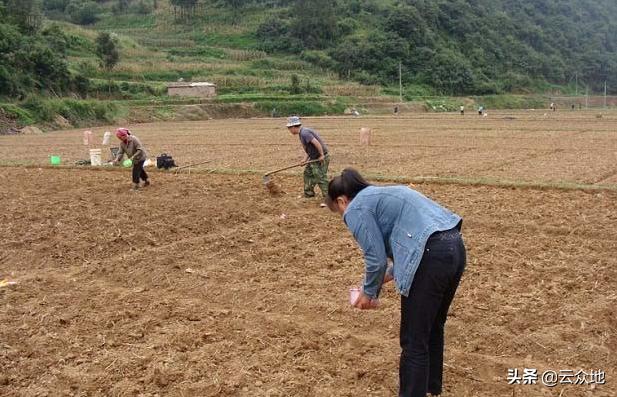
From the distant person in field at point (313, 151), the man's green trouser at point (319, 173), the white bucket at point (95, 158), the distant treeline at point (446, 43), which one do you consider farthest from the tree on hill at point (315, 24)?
the distant person in field at point (313, 151)

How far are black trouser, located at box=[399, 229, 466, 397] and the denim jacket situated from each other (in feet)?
0.21

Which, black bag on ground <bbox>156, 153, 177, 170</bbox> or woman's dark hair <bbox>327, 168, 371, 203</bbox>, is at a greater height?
woman's dark hair <bbox>327, 168, 371, 203</bbox>

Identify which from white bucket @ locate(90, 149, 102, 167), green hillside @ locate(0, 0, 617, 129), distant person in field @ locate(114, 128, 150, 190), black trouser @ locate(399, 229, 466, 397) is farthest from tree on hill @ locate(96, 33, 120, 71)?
black trouser @ locate(399, 229, 466, 397)

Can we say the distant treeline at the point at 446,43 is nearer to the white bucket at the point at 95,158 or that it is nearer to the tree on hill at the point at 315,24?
the tree on hill at the point at 315,24

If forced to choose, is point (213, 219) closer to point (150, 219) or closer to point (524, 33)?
point (150, 219)

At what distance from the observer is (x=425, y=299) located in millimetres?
3664

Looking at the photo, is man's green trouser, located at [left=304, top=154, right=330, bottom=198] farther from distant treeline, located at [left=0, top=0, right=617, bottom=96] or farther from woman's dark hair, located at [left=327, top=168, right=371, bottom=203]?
distant treeline, located at [left=0, top=0, right=617, bottom=96]

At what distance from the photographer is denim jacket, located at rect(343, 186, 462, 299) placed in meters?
3.59

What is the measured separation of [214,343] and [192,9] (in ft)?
356

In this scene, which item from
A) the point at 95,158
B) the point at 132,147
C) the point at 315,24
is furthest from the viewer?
the point at 315,24

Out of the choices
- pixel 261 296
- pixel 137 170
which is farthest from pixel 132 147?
pixel 261 296

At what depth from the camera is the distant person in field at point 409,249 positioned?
3604 millimetres

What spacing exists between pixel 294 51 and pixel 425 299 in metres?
91.2

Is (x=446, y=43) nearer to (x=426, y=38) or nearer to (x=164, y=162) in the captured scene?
(x=426, y=38)
